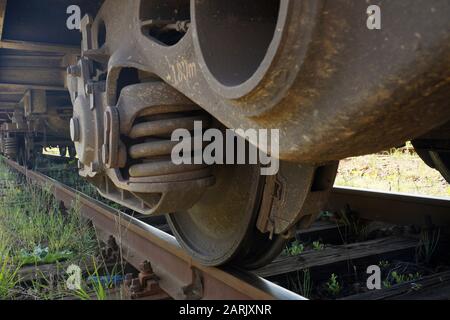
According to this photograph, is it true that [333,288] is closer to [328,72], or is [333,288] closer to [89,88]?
[89,88]

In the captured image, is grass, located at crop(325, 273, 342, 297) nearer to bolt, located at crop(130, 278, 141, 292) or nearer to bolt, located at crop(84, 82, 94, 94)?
bolt, located at crop(130, 278, 141, 292)

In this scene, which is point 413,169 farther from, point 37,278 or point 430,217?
point 37,278

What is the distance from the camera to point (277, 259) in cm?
286

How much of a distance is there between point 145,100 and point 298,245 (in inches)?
69.0

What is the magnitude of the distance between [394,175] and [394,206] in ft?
11.6

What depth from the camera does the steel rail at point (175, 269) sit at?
1968mm

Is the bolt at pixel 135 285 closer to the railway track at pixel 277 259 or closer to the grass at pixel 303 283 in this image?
the railway track at pixel 277 259

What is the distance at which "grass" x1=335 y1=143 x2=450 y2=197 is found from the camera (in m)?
5.66

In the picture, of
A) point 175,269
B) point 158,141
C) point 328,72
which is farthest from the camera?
point 175,269

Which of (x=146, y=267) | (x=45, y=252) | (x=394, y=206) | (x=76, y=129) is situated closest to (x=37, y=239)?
(x=45, y=252)

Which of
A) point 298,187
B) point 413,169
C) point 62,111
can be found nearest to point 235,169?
point 298,187

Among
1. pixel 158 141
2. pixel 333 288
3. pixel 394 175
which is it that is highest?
pixel 158 141

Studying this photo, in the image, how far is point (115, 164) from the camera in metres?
1.92

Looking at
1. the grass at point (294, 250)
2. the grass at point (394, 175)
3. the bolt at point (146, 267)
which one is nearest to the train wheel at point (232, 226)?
the bolt at point (146, 267)
